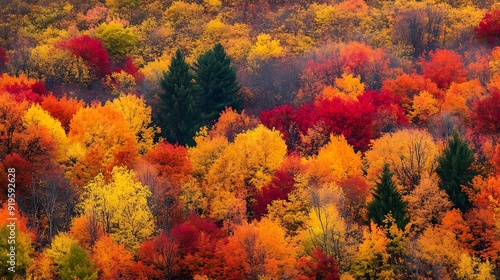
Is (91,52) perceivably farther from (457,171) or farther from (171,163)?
(457,171)

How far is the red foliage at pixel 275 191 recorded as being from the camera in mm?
70250

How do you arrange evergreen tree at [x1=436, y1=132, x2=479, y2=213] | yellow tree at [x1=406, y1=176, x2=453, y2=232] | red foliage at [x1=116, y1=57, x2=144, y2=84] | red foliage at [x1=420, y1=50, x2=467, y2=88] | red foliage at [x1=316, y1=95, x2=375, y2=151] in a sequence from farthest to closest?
red foliage at [x1=116, y1=57, x2=144, y2=84]
red foliage at [x1=420, y1=50, x2=467, y2=88]
red foliage at [x1=316, y1=95, x2=375, y2=151]
evergreen tree at [x1=436, y1=132, x2=479, y2=213]
yellow tree at [x1=406, y1=176, x2=453, y2=232]

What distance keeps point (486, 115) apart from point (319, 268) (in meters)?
31.4

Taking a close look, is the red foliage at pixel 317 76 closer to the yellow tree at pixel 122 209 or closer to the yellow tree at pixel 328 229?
the yellow tree at pixel 328 229

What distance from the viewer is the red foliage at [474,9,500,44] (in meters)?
112

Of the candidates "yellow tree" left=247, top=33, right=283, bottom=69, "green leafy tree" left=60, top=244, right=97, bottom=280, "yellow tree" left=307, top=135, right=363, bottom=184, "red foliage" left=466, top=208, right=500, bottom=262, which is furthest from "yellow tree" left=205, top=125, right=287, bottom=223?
"yellow tree" left=247, top=33, right=283, bottom=69

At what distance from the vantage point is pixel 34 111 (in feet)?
269

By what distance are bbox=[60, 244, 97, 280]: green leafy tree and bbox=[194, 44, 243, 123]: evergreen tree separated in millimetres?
34963

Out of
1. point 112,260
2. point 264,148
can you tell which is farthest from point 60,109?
point 112,260

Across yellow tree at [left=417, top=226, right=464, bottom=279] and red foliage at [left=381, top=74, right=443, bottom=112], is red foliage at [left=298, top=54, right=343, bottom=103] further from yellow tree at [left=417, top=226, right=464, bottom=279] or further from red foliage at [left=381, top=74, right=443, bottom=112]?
yellow tree at [left=417, top=226, right=464, bottom=279]

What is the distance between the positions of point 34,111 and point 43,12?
55675 millimetres

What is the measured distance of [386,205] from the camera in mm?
64188

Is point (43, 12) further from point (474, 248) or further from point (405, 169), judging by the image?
point (474, 248)

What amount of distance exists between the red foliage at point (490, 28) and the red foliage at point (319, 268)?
202ft
